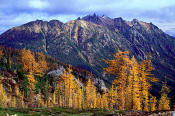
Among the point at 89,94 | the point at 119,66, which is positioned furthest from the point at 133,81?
the point at 89,94

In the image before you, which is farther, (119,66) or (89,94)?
(89,94)

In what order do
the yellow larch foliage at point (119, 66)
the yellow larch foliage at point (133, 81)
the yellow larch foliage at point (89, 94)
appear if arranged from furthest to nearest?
the yellow larch foliage at point (89, 94) < the yellow larch foliage at point (133, 81) < the yellow larch foliage at point (119, 66)

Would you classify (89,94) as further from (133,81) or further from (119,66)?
(119,66)

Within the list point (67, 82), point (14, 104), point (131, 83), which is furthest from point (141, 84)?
point (14, 104)

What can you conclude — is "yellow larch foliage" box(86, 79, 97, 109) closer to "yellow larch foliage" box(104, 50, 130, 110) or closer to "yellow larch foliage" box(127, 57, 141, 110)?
"yellow larch foliage" box(127, 57, 141, 110)

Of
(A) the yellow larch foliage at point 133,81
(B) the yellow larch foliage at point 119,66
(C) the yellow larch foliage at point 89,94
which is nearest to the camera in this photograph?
(B) the yellow larch foliage at point 119,66

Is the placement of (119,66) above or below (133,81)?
above

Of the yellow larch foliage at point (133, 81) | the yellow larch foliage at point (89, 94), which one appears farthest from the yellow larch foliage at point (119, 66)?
the yellow larch foliage at point (89, 94)

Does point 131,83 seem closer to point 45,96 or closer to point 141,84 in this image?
point 141,84

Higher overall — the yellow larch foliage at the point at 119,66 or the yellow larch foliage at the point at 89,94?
the yellow larch foliage at the point at 119,66

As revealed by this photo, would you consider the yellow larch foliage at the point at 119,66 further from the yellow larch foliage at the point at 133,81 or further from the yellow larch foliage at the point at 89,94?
the yellow larch foliage at the point at 89,94

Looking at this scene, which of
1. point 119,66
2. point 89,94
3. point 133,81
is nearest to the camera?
point 119,66

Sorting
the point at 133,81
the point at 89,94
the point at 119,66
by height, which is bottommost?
the point at 89,94

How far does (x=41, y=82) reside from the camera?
13338 centimetres
